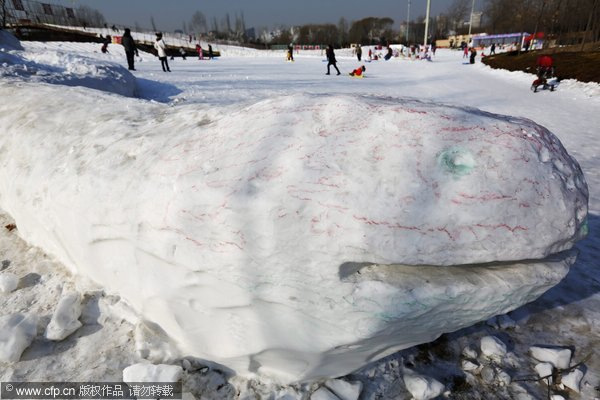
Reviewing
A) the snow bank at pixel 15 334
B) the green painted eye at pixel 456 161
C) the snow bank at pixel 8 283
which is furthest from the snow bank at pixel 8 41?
the green painted eye at pixel 456 161

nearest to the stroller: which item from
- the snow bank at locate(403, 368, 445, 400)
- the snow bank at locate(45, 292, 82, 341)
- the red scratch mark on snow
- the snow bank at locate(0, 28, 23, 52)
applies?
the red scratch mark on snow

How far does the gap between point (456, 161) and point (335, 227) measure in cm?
58

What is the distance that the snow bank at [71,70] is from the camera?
5.82 metres

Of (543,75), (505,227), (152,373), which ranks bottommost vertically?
(543,75)

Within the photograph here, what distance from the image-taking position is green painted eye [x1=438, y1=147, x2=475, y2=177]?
4.59ft

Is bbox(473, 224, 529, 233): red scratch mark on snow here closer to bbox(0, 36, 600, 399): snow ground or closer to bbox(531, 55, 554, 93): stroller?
bbox(0, 36, 600, 399): snow ground

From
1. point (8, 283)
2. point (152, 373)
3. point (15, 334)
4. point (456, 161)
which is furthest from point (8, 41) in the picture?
point (456, 161)

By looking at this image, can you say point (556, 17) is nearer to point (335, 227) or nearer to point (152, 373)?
point (335, 227)

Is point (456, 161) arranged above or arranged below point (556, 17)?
below

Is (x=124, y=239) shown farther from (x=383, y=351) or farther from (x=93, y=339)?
(x=383, y=351)

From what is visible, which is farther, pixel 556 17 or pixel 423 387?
pixel 556 17

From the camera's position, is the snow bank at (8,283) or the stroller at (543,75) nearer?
the snow bank at (8,283)

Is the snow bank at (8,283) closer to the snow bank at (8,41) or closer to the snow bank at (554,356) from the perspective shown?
the snow bank at (554,356)

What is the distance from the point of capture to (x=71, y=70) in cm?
693
